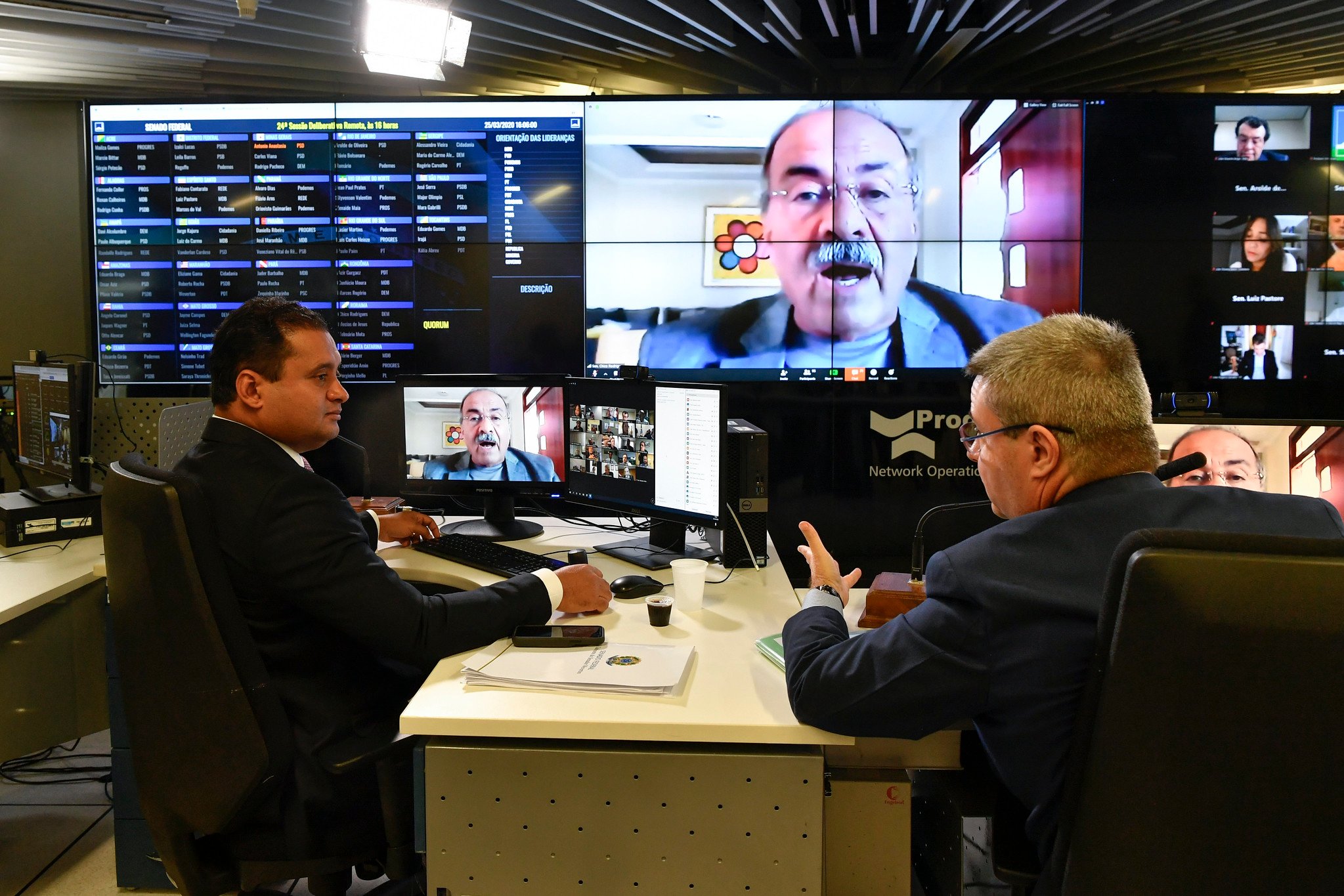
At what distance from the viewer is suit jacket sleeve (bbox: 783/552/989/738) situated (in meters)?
1.23

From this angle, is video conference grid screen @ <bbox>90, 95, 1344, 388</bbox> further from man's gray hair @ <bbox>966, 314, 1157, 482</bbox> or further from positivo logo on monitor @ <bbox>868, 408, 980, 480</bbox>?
man's gray hair @ <bbox>966, 314, 1157, 482</bbox>

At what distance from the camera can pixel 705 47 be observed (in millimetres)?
4258

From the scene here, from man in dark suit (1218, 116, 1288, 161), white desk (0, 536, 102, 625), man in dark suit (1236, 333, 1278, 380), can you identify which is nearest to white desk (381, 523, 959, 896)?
white desk (0, 536, 102, 625)

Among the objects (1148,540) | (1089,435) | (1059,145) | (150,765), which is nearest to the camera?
(1148,540)

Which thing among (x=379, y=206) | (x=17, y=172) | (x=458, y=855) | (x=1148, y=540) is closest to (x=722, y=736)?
(x=458, y=855)

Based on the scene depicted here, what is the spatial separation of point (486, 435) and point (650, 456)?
606 mm

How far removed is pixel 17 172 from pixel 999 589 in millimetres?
5373

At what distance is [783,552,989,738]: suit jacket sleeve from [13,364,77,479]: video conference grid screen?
8.28 feet

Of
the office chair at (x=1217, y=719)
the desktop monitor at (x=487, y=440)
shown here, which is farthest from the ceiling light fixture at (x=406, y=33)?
the office chair at (x=1217, y=719)

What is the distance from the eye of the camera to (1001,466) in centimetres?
141

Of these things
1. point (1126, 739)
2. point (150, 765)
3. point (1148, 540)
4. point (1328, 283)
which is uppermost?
point (1328, 283)

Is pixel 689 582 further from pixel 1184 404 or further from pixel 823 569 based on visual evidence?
pixel 1184 404

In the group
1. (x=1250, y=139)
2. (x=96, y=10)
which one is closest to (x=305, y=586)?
(x=96, y=10)

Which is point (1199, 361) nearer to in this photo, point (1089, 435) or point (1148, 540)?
point (1089, 435)
